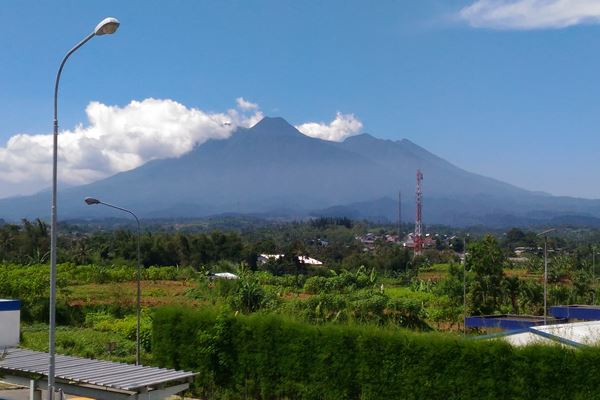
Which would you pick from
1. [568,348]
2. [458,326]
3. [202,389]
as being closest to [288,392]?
[202,389]

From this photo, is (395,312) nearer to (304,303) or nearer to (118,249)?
(304,303)

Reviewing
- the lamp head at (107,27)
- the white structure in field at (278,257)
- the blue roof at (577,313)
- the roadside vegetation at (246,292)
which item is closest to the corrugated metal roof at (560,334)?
the roadside vegetation at (246,292)

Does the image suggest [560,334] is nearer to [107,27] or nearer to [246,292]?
[107,27]

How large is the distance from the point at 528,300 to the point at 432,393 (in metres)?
26.2

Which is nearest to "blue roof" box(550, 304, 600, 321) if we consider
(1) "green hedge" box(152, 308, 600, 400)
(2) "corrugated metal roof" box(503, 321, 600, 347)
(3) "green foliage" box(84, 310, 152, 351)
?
(2) "corrugated metal roof" box(503, 321, 600, 347)

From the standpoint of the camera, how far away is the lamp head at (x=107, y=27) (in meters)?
11.6

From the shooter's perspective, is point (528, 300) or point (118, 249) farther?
point (118, 249)

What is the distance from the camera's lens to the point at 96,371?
1566 centimetres

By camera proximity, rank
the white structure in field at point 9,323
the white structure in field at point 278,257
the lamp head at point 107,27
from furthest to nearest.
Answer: the white structure in field at point 278,257 → the white structure in field at point 9,323 → the lamp head at point 107,27

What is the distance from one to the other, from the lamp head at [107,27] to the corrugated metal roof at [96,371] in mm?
6967

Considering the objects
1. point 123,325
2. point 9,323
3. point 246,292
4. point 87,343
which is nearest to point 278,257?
point 246,292

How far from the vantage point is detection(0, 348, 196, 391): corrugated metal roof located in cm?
1441

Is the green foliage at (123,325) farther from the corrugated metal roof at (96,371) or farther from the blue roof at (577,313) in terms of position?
the blue roof at (577,313)

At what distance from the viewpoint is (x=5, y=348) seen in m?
19.4
